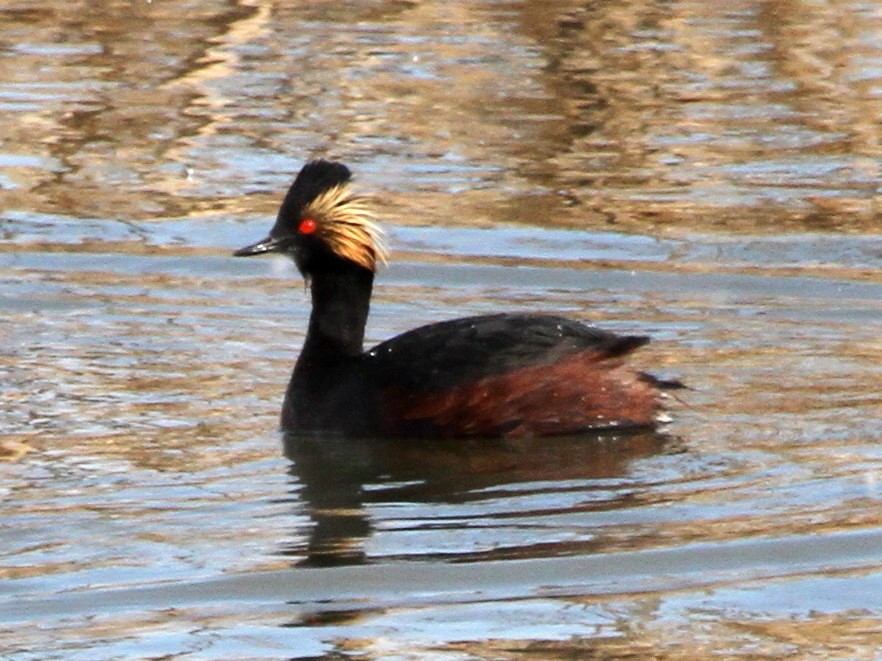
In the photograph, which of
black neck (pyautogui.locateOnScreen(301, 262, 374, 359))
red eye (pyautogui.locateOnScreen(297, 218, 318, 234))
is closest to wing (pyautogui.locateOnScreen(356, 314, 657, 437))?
black neck (pyautogui.locateOnScreen(301, 262, 374, 359))

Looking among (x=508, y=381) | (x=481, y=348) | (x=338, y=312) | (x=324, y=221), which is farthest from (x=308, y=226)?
(x=508, y=381)

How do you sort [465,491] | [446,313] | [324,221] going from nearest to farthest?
1. [465,491]
2. [324,221]
3. [446,313]

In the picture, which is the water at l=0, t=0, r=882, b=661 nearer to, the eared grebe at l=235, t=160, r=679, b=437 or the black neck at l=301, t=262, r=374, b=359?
the eared grebe at l=235, t=160, r=679, b=437

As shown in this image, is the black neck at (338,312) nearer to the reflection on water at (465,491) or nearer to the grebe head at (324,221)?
the grebe head at (324,221)

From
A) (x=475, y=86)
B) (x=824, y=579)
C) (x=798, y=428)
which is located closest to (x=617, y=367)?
(x=798, y=428)

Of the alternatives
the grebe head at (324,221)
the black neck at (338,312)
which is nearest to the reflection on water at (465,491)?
the black neck at (338,312)

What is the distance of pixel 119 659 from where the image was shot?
6.03 metres

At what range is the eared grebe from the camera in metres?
8.39

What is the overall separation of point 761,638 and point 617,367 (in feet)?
8.13

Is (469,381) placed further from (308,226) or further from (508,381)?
(308,226)

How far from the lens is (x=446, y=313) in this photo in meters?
10.3

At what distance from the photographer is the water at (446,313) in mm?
6543

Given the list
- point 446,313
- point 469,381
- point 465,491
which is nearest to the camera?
point 465,491

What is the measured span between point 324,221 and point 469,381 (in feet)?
3.16
